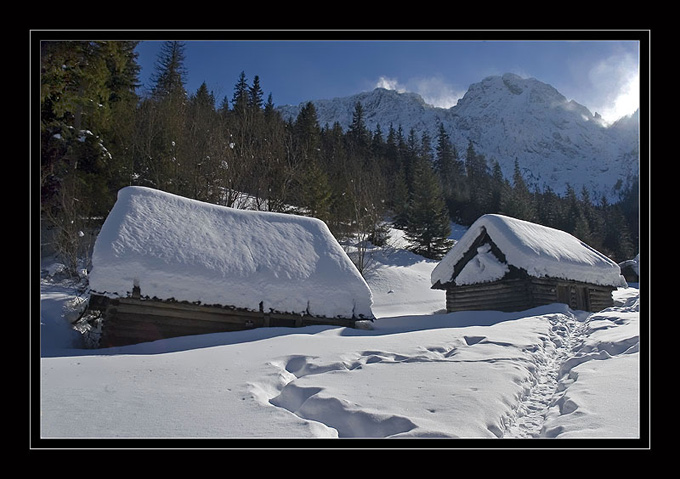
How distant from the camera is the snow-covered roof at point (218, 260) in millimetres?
11273

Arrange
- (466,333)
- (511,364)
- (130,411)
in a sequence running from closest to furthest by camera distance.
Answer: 1. (130,411)
2. (511,364)
3. (466,333)

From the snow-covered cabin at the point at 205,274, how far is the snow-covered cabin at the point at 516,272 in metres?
7.62

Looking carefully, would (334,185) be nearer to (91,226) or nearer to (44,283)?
(91,226)

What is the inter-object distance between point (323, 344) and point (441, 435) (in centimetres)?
549

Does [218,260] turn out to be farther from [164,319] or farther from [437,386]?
[437,386]

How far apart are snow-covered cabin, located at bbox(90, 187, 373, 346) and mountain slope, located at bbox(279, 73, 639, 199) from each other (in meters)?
116

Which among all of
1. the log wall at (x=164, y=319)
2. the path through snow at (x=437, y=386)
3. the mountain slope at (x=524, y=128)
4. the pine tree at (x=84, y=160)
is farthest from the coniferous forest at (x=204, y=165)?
the mountain slope at (x=524, y=128)

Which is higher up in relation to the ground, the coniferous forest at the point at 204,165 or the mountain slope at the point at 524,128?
the mountain slope at the point at 524,128

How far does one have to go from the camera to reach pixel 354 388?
6.13 m

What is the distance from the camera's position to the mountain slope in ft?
449

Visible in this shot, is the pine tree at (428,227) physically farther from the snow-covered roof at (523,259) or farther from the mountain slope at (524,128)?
the mountain slope at (524,128)

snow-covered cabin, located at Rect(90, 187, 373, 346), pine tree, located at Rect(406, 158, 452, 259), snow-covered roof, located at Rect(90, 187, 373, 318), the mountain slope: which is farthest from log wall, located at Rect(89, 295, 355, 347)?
the mountain slope

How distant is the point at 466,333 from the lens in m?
11.3
